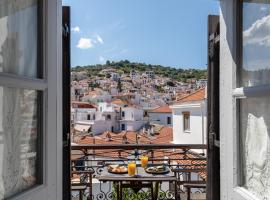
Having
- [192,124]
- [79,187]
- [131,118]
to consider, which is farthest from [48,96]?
[131,118]

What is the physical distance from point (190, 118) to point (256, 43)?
13.4m

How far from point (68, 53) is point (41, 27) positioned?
2.22ft

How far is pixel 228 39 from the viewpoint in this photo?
61.4 inches

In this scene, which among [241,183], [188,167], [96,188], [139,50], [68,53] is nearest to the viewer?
[241,183]

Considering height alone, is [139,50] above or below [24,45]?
above

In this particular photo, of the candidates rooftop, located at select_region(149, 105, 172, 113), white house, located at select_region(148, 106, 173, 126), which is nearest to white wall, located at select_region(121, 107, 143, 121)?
white house, located at select_region(148, 106, 173, 126)

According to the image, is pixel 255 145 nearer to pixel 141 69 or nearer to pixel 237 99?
pixel 237 99

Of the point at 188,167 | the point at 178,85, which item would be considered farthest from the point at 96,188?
the point at 178,85

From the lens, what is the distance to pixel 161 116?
25406 mm

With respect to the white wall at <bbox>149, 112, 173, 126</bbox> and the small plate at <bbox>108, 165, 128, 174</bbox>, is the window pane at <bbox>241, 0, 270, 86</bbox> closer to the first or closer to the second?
the small plate at <bbox>108, 165, 128, 174</bbox>

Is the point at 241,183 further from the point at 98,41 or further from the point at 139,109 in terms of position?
the point at 98,41

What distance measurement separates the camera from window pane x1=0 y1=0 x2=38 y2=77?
1106 millimetres

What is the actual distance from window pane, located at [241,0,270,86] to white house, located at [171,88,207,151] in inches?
432

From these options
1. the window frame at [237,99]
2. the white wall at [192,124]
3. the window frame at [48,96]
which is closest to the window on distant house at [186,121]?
the white wall at [192,124]
